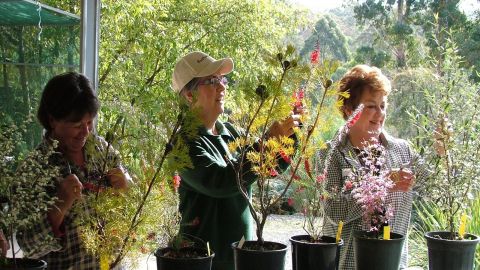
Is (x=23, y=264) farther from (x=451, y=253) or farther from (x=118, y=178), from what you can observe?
(x=451, y=253)

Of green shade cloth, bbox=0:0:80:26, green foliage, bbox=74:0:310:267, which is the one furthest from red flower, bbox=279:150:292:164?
green foliage, bbox=74:0:310:267

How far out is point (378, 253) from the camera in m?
1.55

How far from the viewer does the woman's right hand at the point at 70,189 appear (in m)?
1.46

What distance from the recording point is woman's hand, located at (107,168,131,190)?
1442 millimetres

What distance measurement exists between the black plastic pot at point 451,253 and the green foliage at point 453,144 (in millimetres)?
75

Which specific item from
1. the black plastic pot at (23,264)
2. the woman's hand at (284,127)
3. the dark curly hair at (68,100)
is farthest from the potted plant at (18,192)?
the woman's hand at (284,127)

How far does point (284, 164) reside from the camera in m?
1.61

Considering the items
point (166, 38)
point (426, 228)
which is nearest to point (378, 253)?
point (426, 228)

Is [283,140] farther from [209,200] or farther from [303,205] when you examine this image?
[209,200]

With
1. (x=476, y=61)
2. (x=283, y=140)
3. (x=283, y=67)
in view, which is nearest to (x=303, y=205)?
(x=283, y=140)

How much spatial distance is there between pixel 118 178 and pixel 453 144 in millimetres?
887

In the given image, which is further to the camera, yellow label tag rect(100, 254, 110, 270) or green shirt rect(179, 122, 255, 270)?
green shirt rect(179, 122, 255, 270)

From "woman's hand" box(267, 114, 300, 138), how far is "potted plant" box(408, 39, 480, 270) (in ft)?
1.40

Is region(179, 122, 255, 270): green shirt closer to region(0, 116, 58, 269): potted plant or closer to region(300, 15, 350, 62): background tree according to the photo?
region(0, 116, 58, 269): potted plant
